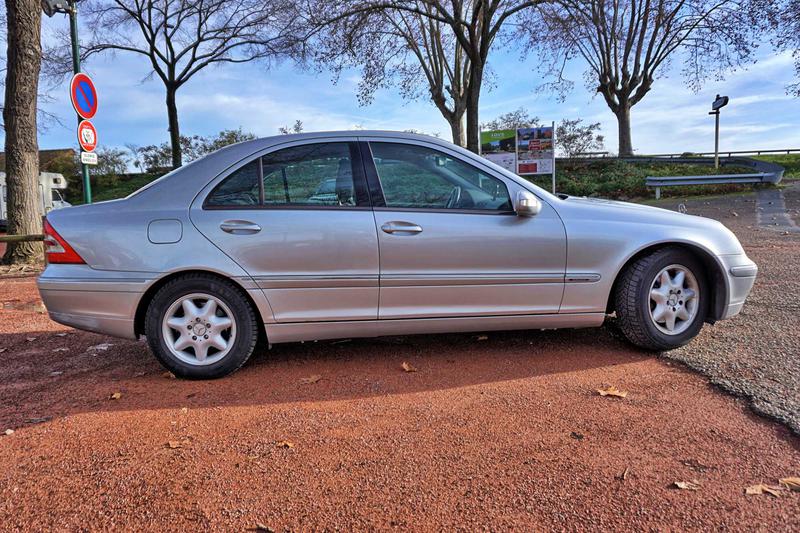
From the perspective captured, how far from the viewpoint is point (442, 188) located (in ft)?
11.5

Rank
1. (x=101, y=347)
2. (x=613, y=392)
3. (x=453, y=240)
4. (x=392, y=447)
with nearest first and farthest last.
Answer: (x=392, y=447), (x=613, y=392), (x=453, y=240), (x=101, y=347)

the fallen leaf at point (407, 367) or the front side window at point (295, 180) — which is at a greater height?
the front side window at point (295, 180)

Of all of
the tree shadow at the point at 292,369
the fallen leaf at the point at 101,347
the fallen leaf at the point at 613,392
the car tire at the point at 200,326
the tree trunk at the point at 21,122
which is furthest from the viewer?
the tree trunk at the point at 21,122

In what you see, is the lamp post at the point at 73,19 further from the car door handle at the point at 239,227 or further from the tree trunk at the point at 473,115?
the tree trunk at the point at 473,115

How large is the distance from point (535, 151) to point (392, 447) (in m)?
13.2

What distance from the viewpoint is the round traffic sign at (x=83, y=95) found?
6914 millimetres

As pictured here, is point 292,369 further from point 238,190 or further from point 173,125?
point 173,125

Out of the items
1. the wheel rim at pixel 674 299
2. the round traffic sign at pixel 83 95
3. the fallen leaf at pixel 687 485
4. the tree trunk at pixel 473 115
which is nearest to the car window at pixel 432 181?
the wheel rim at pixel 674 299


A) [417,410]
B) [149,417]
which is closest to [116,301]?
[149,417]

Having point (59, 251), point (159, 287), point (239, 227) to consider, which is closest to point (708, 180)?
point (239, 227)

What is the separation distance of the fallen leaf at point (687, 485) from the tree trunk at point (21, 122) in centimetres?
1013

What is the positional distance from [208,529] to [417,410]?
1255 mm

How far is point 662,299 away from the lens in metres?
3.53

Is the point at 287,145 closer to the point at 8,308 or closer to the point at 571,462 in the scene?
the point at 571,462
